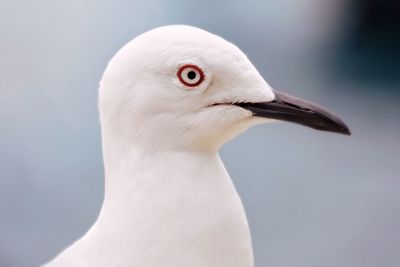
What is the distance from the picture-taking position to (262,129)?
10.4ft

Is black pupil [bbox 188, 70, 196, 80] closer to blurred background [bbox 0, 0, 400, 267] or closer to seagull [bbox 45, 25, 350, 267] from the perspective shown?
seagull [bbox 45, 25, 350, 267]

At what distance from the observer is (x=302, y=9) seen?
3111 mm

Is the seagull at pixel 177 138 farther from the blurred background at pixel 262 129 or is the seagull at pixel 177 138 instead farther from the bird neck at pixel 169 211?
the blurred background at pixel 262 129

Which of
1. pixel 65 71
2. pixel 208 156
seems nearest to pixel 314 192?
pixel 65 71

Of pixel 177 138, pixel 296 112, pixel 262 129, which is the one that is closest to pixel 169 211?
pixel 177 138

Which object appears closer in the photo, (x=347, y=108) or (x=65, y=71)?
(x=65, y=71)

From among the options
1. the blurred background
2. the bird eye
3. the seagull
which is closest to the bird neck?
the seagull

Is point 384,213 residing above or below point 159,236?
above

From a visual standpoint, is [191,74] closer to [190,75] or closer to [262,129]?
[190,75]

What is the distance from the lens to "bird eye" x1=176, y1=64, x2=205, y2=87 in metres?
1.02

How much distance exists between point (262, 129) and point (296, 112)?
2.12 metres

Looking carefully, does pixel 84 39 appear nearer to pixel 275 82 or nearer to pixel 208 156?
pixel 275 82

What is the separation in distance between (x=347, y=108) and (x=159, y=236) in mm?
2398

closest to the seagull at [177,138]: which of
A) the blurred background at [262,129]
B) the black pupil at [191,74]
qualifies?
the black pupil at [191,74]
